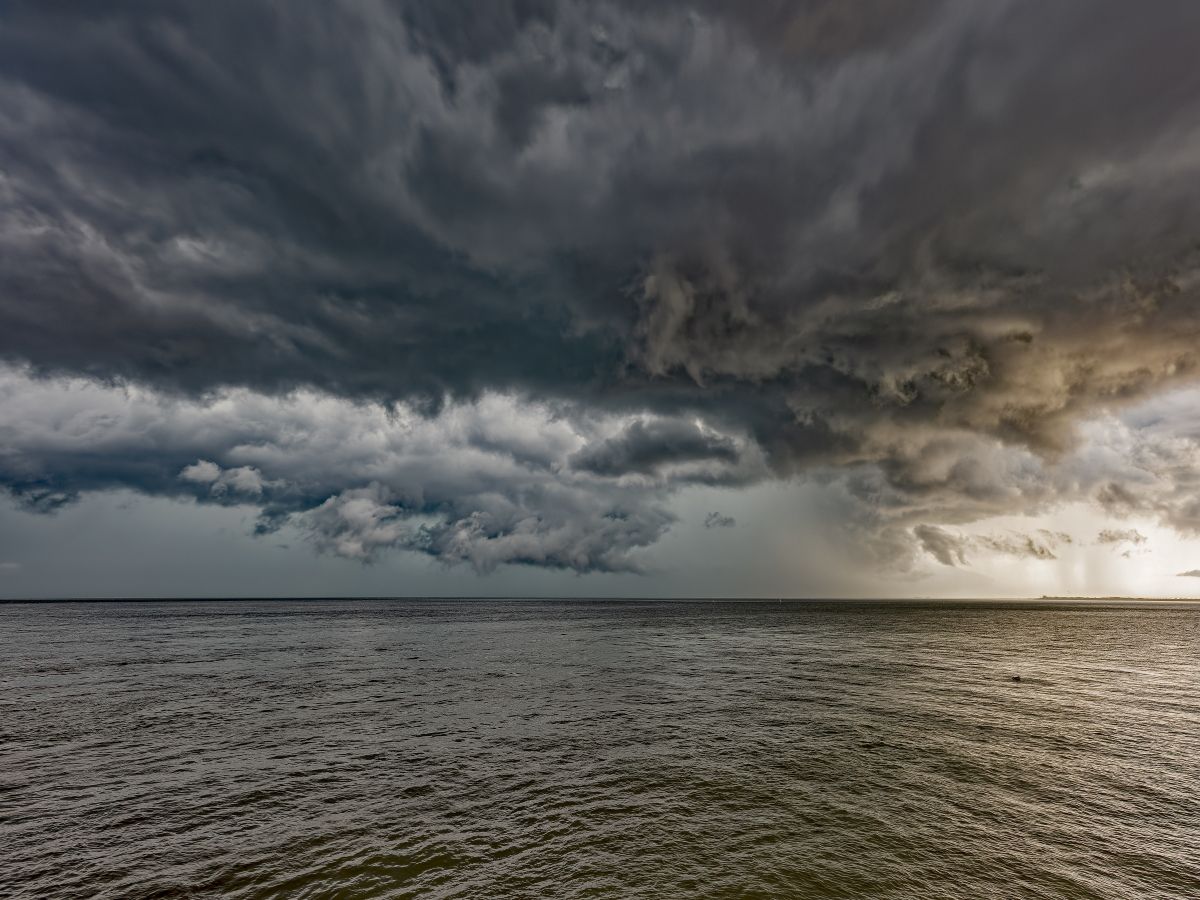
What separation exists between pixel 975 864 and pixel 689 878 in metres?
8.90

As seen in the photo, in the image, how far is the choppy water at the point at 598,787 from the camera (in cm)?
1586

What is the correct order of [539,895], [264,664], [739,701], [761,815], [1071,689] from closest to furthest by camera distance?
[539,895], [761,815], [739,701], [1071,689], [264,664]

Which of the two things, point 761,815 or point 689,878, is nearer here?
point 689,878

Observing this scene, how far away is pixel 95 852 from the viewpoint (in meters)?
17.2

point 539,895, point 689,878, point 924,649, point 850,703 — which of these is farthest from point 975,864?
point 924,649

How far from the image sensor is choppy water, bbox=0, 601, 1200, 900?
15859 mm

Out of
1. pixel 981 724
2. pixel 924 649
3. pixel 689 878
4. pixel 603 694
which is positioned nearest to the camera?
pixel 689 878

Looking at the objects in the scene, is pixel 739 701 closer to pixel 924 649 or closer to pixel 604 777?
pixel 604 777

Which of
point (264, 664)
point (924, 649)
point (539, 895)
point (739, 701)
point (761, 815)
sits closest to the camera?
point (539, 895)

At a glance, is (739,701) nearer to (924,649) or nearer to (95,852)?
(95,852)

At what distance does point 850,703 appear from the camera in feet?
125

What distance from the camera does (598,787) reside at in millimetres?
22469

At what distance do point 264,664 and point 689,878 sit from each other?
200 feet

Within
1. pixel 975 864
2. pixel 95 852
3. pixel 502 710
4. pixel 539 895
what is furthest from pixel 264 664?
pixel 975 864
